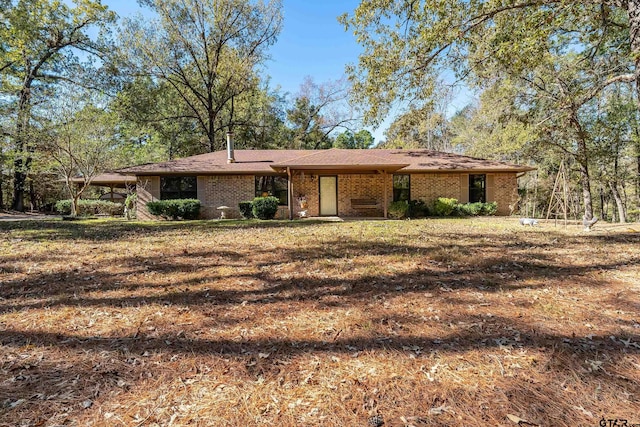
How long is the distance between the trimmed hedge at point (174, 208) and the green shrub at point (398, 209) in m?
9.07

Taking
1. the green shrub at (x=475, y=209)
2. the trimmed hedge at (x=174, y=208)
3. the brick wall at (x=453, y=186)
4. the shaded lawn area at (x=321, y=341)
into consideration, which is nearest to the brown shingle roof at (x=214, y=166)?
the trimmed hedge at (x=174, y=208)

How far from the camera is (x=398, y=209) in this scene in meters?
14.6

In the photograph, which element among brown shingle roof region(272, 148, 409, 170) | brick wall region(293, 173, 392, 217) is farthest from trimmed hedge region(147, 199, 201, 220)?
brick wall region(293, 173, 392, 217)

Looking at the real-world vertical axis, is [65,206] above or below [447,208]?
above

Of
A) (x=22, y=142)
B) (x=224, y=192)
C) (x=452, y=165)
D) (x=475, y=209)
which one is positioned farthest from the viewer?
(x=452, y=165)

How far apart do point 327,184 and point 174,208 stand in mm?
7192

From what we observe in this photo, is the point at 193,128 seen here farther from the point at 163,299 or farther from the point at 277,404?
the point at 277,404

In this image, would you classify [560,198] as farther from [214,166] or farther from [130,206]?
[130,206]

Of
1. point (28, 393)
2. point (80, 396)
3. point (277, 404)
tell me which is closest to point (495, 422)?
point (277, 404)

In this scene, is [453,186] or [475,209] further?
[453,186]

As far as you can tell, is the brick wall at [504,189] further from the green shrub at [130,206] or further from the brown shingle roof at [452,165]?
the green shrub at [130,206]

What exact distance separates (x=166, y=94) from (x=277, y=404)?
26847 mm

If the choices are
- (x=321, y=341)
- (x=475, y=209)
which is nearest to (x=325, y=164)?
(x=475, y=209)

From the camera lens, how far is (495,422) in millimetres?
1770
